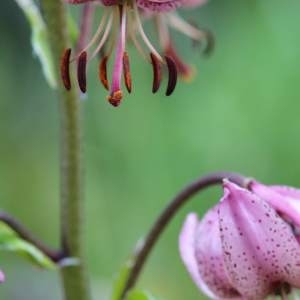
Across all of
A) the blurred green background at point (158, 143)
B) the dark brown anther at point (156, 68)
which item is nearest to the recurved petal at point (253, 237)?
the dark brown anther at point (156, 68)

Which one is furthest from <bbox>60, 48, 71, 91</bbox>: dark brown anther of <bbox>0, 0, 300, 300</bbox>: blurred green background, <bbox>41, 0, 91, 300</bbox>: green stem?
<bbox>0, 0, 300, 300</bbox>: blurred green background

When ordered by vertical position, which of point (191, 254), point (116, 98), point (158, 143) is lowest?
point (158, 143)

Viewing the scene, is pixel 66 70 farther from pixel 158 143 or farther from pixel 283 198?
pixel 158 143

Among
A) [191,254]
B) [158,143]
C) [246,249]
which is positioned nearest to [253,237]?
[246,249]

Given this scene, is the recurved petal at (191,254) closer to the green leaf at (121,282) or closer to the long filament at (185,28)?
the green leaf at (121,282)

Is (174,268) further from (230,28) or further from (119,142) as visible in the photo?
(230,28)

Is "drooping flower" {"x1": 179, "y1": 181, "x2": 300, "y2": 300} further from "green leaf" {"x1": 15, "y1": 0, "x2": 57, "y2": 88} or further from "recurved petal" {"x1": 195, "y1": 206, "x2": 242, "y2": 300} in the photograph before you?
"green leaf" {"x1": 15, "y1": 0, "x2": 57, "y2": 88}

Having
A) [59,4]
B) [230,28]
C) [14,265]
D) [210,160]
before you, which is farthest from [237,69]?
[59,4]
